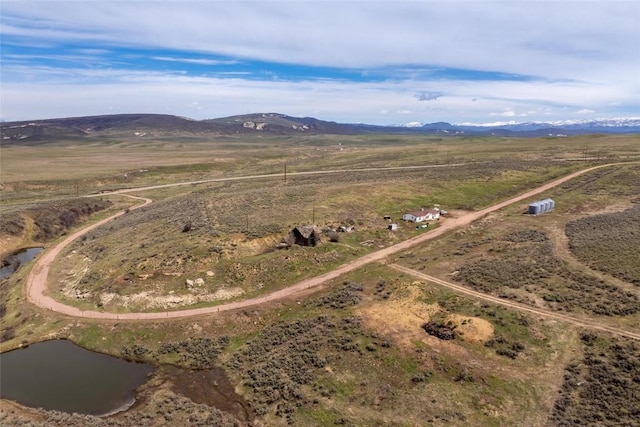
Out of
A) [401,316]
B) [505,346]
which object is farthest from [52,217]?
[505,346]

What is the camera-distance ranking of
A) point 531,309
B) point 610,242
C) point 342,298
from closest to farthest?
point 531,309 → point 342,298 → point 610,242

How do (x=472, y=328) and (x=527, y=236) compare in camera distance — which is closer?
(x=472, y=328)

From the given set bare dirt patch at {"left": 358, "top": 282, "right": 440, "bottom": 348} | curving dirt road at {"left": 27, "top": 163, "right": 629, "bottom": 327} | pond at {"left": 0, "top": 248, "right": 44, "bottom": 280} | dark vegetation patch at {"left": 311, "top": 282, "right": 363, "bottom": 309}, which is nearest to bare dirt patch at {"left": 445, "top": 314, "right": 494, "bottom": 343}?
bare dirt patch at {"left": 358, "top": 282, "right": 440, "bottom": 348}

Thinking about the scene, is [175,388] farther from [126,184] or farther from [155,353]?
[126,184]

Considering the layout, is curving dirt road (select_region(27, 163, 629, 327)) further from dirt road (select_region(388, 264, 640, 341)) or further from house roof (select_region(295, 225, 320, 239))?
house roof (select_region(295, 225, 320, 239))

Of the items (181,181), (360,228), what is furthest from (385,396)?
(181,181)

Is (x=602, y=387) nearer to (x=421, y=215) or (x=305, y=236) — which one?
(x=305, y=236)

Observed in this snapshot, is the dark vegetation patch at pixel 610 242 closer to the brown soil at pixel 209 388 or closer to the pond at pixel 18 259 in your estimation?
the brown soil at pixel 209 388

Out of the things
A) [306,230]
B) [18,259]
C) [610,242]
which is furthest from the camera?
[18,259]
